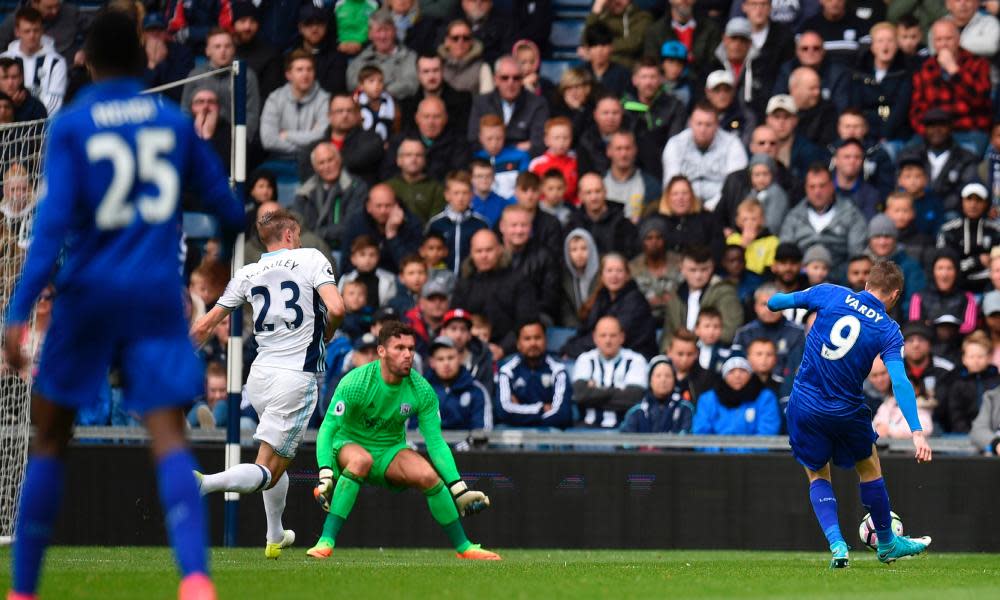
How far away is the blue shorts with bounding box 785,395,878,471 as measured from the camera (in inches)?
405

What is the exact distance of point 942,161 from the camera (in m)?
16.0

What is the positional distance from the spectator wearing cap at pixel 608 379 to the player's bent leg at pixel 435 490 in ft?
11.0

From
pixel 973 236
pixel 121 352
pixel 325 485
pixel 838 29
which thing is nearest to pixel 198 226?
pixel 325 485

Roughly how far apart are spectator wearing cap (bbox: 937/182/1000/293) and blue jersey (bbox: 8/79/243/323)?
10807mm

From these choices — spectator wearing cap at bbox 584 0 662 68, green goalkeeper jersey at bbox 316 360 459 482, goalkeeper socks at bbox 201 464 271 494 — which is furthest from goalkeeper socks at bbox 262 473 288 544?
spectator wearing cap at bbox 584 0 662 68

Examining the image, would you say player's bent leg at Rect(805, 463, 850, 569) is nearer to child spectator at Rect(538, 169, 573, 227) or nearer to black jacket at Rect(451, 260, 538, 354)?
black jacket at Rect(451, 260, 538, 354)

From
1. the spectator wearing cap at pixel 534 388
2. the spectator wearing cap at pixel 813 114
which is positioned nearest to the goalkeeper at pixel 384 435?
the spectator wearing cap at pixel 534 388

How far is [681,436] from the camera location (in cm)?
1375

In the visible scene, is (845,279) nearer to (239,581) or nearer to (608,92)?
A: (608,92)

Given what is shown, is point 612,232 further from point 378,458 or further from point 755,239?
point 378,458

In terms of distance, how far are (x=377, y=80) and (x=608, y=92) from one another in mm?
2463

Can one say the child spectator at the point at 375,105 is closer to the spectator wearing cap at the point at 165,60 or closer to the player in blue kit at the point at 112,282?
the spectator wearing cap at the point at 165,60

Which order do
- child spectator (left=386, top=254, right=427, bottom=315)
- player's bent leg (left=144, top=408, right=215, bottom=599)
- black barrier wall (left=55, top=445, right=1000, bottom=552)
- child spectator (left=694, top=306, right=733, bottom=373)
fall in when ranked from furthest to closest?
child spectator (left=386, top=254, right=427, bottom=315)
child spectator (left=694, top=306, right=733, bottom=373)
black barrier wall (left=55, top=445, right=1000, bottom=552)
player's bent leg (left=144, top=408, right=215, bottom=599)


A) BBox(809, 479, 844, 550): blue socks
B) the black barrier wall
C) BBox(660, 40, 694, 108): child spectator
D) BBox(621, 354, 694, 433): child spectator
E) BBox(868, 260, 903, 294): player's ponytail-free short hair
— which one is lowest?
the black barrier wall
